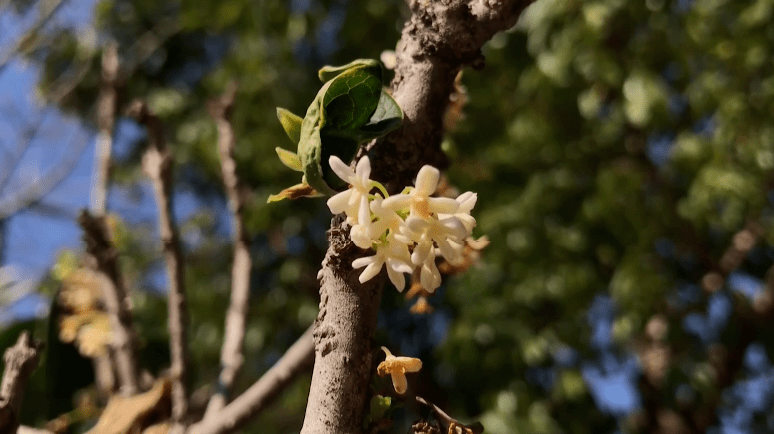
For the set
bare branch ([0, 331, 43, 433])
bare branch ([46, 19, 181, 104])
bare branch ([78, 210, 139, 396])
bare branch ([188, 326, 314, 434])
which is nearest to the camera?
bare branch ([0, 331, 43, 433])

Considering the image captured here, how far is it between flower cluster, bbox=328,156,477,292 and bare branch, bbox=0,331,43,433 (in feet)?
1.22

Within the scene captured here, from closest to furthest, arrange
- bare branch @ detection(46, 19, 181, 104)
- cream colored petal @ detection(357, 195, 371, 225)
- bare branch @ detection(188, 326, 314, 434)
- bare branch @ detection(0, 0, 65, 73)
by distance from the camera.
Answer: cream colored petal @ detection(357, 195, 371, 225), bare branch @ detection(188, 326, 314, 434), bare branch @ detection(0, 0, 65, 73), bare branch @ detection(46, 19, 181, 104)

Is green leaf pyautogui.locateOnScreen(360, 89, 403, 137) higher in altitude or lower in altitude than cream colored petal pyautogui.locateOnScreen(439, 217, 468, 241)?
higher

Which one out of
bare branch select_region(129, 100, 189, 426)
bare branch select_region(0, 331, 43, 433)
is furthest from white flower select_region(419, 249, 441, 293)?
bare branch select_region(129, 100, 189, 426)

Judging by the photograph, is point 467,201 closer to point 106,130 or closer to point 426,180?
point 426,180

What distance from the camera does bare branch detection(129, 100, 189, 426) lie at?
86cm

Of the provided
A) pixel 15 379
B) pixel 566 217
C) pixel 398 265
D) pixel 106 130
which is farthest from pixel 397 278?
pixel 566 217

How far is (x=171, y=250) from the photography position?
3.04 feet

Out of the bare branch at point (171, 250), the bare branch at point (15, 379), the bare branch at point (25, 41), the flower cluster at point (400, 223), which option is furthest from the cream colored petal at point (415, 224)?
the bare branch at point (25, 41)

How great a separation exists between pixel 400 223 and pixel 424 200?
0.02 meters

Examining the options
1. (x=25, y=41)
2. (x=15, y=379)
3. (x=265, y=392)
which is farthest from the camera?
(x=25, y=41)

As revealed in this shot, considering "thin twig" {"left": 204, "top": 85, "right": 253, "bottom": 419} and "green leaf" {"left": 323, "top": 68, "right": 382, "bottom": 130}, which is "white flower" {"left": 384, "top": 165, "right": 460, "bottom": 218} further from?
"thin twig" {"left": 204, "top": 85, "right": 253, "bottom": 419}

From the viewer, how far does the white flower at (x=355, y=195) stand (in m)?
0.36

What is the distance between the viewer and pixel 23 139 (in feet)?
9.72
